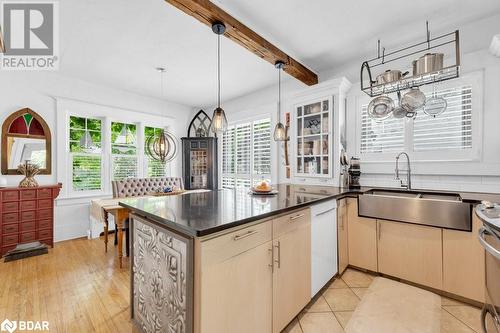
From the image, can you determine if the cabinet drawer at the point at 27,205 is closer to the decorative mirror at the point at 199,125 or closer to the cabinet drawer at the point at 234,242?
the decorative mirror at the point at 199,125

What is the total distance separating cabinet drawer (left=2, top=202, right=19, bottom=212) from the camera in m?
2.93

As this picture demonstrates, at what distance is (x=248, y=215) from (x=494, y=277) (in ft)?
4.73

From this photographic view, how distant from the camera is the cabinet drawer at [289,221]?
4.78ft

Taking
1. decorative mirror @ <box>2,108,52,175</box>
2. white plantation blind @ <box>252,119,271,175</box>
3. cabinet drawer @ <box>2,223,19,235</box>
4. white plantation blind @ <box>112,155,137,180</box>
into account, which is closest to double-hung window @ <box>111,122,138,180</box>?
white plantation blind @ <box>112,155,137,180</box>

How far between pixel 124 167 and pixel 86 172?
2.10ft

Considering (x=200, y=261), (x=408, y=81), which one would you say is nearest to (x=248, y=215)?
(x=200, y=261)

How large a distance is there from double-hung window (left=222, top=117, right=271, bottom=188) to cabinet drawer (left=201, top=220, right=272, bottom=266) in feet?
8.91

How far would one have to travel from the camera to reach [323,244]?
1985 mm

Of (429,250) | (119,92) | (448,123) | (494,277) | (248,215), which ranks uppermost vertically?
(119,92)

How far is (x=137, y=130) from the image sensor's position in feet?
15.3

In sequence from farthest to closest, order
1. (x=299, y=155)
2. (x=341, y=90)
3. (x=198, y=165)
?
1. (x=198, y=165)
2. (x=299, y=155)
3. (x=341, y=90)

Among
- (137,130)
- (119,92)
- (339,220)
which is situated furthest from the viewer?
(137,130)

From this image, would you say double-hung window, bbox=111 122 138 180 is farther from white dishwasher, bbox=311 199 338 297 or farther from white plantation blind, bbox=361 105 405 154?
white plantation blind, bbox=361 105 405 154

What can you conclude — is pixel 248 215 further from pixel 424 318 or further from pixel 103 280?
pixel 103 280
